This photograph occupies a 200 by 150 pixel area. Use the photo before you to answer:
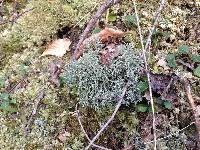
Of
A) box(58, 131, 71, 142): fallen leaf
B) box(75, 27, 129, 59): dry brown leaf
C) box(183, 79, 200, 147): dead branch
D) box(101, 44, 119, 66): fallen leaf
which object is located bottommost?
box(58, 131, 71, 142): fallen leaf

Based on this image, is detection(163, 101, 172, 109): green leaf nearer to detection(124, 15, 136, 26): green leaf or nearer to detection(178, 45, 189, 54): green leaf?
detection(178, 45, 189, 54): green leaf

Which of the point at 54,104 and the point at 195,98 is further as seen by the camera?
the point at 54,104

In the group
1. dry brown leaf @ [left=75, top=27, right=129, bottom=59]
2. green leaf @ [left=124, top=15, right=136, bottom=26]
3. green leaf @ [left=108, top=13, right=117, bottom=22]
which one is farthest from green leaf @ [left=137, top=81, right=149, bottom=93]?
green leaf @ [left=108, top=13, right=117, bottom=22]

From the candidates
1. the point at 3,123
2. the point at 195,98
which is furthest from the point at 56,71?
the point at 195,98

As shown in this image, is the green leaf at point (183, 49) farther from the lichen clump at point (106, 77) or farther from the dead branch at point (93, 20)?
the dead branch at point (93, 20)

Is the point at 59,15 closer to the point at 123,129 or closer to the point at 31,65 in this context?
the point at 31,65

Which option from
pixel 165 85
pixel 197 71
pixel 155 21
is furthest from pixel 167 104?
pixel 155 21
